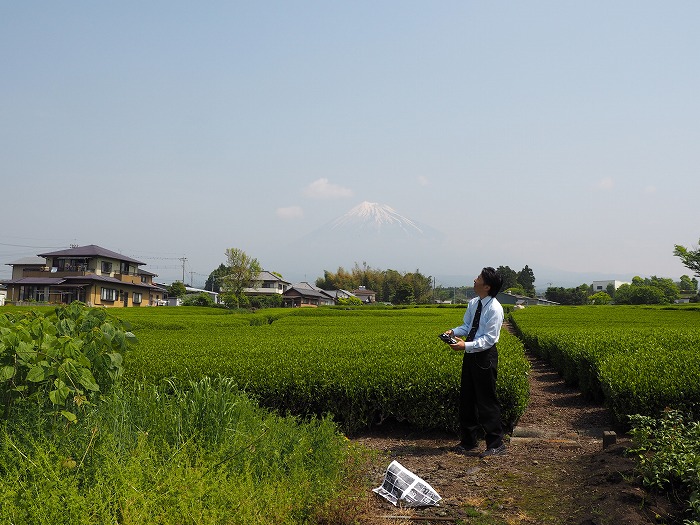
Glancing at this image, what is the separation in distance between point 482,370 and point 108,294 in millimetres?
58740

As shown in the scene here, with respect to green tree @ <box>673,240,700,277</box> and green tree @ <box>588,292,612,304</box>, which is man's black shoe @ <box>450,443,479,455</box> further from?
green tree @ <box>588,292,612,304</box>

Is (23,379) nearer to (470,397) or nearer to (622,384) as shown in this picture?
(470,397)

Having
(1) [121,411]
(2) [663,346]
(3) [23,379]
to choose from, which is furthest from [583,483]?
(2) [663,346]

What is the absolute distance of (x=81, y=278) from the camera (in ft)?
184

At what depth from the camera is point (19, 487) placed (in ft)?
11.5

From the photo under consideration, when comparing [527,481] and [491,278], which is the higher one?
[491,278]

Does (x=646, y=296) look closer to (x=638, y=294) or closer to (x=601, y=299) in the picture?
(x=638, y=294)

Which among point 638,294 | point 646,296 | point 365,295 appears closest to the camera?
point 646,296

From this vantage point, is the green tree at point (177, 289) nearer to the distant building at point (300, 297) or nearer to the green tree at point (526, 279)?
the distant building at point (300, 297)

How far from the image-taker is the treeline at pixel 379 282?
105188 mm

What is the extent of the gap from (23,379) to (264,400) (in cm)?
385

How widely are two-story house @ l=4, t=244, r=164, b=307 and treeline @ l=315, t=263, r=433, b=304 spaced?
51252 millimetres

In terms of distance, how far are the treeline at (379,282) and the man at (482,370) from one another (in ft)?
307

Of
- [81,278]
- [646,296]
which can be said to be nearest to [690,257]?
[646,296]
